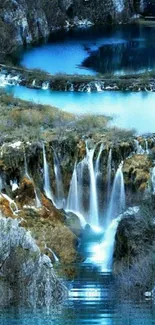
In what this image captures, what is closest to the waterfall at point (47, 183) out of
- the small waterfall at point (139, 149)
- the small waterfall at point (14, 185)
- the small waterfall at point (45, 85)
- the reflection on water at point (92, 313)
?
the small waterfall at point (14, 185)

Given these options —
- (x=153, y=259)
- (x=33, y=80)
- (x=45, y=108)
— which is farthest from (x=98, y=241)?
(x=33, y=80)

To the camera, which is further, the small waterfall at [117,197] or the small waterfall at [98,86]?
the small waterfall at [98,86]

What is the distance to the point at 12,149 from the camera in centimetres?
3850

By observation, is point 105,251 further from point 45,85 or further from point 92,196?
point 45,85

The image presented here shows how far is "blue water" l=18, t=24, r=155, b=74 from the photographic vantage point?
63.6 meters

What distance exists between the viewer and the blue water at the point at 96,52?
6364 cm

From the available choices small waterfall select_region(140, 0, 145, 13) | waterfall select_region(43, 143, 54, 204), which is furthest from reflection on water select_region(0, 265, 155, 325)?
small waterfall select_region(140, 0, 145, 13)

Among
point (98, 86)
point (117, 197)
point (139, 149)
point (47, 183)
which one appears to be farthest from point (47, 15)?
point (117, 197)

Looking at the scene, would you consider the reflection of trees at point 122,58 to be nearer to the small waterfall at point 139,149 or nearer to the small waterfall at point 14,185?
the small waterfall at point 139,149

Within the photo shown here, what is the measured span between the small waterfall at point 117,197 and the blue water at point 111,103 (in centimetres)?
423

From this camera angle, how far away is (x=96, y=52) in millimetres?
71125

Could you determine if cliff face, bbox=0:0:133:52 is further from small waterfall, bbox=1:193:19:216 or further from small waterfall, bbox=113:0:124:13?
small waterfall, bbox=1:193:19:216

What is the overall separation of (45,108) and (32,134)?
5835 mm

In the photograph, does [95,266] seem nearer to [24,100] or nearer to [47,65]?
[24,100]
